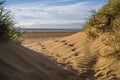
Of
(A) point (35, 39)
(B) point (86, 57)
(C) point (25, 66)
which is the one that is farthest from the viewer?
(A) point (35, 39)

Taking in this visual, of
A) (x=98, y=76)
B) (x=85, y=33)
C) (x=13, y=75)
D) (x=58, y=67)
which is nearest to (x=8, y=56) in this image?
(x=13, y=75)

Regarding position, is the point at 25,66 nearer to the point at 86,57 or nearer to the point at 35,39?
the point at 86,57

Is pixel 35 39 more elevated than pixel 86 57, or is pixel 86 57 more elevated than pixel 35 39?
pixel 86 57

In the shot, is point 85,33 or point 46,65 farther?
point 85,33

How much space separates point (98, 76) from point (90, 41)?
247 cm

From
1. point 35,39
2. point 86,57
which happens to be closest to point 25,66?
point 86,57

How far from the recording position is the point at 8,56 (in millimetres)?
8484

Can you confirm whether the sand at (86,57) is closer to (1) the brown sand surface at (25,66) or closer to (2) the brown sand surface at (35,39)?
(1) the brown sand surface at (25,66)

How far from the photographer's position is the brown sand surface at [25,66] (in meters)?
7.85

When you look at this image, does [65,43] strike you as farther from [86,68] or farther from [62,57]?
[86,68]

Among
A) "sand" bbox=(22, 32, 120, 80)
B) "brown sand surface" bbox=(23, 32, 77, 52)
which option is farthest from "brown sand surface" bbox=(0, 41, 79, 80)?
"brown sand surface" bbox=(23, 32, 77, 52)

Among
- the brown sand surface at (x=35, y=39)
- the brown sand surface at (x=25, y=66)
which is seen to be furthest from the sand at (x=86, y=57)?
the brown sand surface at (x=35, y=39)

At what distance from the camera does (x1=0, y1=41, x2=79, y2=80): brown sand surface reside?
7852mm

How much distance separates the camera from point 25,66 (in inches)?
334
